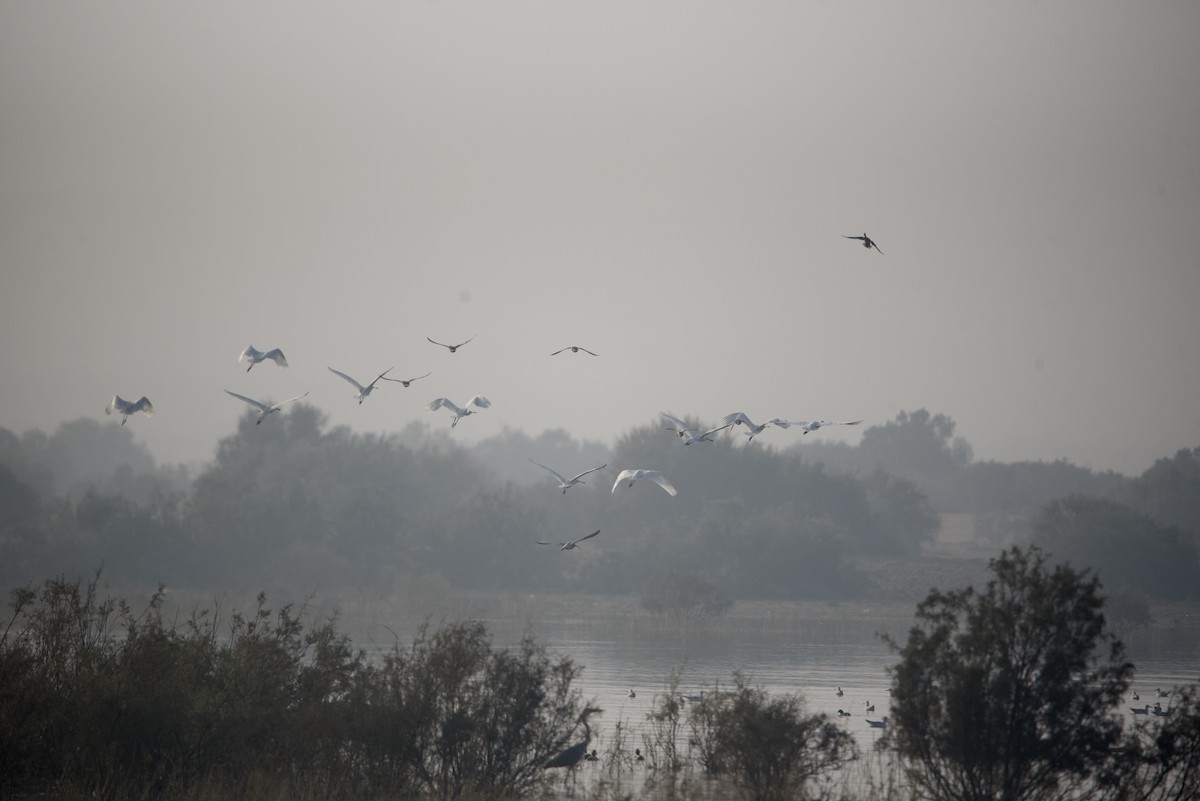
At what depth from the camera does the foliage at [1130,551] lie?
2940 inches

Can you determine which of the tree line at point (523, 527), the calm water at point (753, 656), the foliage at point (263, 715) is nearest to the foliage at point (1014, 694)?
the foliage at point (263, 715)

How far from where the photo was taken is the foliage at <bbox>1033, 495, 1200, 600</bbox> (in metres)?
74.7

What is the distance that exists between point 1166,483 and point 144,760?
109786 mm

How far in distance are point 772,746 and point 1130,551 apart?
211 feet

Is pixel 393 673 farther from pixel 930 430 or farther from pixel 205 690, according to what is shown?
pixel 930 430

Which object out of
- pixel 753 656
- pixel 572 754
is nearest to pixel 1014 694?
pixel 572 754

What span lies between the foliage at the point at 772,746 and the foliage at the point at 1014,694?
188 cm

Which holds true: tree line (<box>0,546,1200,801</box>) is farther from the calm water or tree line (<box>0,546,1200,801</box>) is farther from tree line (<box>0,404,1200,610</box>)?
tree line (<box>0,404,1200,610</box>)

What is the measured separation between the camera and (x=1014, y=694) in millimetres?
16547

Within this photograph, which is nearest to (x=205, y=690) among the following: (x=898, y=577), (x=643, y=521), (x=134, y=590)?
(x=134, y=590)

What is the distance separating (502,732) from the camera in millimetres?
18609

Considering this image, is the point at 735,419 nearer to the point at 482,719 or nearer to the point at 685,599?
the point at 482,719

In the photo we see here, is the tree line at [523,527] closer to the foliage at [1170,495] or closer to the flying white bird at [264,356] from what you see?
the foliage at [1170,495]

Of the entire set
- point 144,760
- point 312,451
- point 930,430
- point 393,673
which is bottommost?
point 144,760
